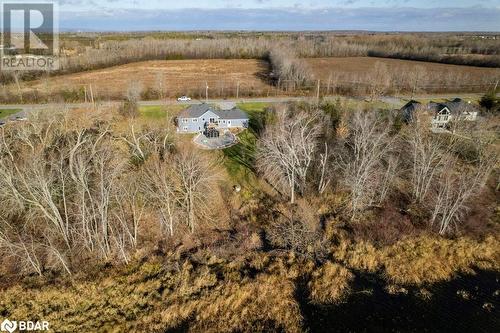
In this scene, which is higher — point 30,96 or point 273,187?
point 30,96

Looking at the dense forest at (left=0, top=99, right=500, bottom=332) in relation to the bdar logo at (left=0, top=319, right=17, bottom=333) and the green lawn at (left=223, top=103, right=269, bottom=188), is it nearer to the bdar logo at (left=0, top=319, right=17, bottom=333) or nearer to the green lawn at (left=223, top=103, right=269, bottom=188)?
the green lawn at (left=223, top=103, right=269, bottom=188)

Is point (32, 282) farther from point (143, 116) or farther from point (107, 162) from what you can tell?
point (143, 116)

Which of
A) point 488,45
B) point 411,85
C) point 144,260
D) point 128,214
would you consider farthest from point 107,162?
point 488,45

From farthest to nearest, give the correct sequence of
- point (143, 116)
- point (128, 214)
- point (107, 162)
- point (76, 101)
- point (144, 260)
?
point (76, 101) → point (143, 116) → point (128, 214) → point (107, 162) → point (144, 260)

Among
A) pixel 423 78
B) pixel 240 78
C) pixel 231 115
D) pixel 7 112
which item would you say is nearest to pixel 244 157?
pixel 231 115

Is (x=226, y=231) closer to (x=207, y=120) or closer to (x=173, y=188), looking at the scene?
(x=173, y=188)

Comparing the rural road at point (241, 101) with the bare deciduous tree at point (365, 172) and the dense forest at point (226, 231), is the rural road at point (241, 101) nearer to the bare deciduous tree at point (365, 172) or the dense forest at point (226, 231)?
the dense forest at point (226, 231)

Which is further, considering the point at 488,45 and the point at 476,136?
→ the point at 488,45

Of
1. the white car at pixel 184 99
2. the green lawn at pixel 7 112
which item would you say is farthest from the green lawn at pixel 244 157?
the green lawn at pixel 7 112
